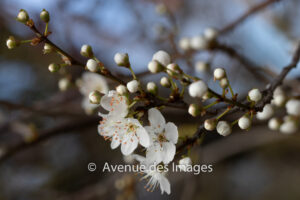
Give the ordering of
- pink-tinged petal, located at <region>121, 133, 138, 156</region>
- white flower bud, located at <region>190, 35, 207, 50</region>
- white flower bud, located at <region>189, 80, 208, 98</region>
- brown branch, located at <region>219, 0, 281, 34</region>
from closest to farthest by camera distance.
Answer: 1. white flower bud, located at <region>189, 80, 208, 98</region>
2. pink-tinged petal, located at <region>121, 133, 138, 156</region>
3. brown branch, located at <region>219, 0, 281, 34</region>
4. white flower bud, located at <region>190, 35, 207, 50</region>

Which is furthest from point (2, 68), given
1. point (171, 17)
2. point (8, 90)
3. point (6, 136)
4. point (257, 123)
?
point (257, 123)

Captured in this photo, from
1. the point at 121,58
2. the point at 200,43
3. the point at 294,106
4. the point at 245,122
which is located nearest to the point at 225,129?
the point at 245,122

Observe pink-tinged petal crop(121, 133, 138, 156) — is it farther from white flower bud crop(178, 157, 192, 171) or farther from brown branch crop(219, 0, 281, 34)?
brown branch crop(219, 0, 281, 34)

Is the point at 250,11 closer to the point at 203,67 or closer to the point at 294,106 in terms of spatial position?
the point at 203,67

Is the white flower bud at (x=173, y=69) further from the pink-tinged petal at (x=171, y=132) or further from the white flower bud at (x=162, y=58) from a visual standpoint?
the pink-tinged petal at (x=171, y=132)

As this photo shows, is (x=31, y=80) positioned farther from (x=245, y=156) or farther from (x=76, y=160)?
(x=245, y=156)

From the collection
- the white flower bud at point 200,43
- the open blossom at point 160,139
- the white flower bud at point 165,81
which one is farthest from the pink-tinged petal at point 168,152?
the white flower bud at point 200,43

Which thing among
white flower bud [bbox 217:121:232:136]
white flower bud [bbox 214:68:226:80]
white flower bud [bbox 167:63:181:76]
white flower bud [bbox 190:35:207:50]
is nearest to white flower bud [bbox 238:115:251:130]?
white flower bud [bbox 217:121:232:136]
